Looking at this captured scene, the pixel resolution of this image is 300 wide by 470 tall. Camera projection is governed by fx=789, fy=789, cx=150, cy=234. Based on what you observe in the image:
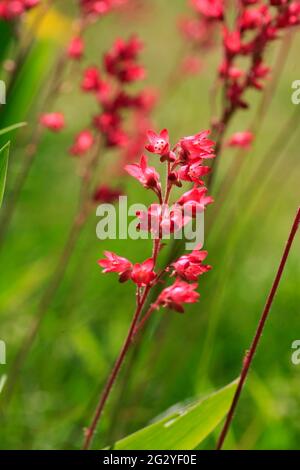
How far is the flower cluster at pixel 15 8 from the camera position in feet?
6.21

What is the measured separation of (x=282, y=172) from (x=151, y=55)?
8.55ft

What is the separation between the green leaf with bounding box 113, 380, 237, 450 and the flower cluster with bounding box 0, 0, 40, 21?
3.52ft

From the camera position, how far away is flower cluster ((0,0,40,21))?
6.21 ft

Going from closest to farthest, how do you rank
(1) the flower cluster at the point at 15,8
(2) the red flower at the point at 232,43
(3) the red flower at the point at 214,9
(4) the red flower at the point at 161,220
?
(4) the red flower at the point at 161,220 → (2) the red flower at the point at 232,43 → (3) the red flower at the point at 214,9 → (1) the flower cluster at the point at 15,8

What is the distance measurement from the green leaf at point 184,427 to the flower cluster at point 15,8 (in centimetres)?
107

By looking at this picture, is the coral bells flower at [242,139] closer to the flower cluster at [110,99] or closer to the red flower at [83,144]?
the flower cluster at [110,99]

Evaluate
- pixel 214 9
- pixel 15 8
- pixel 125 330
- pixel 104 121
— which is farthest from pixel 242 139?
pixel 125 330

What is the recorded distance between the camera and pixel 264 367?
264cm

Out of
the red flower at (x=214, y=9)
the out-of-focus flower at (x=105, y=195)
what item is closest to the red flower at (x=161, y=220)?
the red flower at (x=214, y=9)

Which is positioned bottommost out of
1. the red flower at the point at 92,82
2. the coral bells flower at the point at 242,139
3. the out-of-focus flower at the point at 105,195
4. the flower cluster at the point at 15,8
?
the out-of-focus flower at the point at 105,195

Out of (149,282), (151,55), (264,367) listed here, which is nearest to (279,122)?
(151,55)

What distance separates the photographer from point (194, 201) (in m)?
1.16

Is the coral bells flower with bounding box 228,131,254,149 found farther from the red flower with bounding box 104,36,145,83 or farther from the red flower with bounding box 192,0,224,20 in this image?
the red flower with bounding box 104,36,145,83

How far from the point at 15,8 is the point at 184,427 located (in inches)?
44.0
